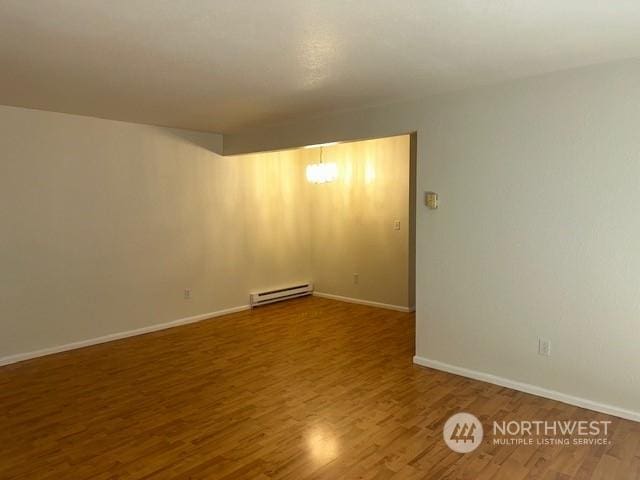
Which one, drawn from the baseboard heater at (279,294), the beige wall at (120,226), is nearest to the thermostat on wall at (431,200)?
the beige wall at (120,226)

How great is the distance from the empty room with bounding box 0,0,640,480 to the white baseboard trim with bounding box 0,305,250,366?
0.09ft

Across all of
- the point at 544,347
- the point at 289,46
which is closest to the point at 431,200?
the point at 544,347

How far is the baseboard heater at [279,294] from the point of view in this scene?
609 centimetres

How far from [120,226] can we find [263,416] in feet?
9.31

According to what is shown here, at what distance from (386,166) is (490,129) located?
256 centimetres

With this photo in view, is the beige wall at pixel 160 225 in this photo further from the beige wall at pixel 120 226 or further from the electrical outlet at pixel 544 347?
the electrical outlet at pixel 544 347

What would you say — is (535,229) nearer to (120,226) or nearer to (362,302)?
(362,302)

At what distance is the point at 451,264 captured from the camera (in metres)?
3.63

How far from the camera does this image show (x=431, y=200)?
368 centimetres

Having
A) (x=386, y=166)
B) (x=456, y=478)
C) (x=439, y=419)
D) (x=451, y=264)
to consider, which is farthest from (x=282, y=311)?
(x=456, y=478)

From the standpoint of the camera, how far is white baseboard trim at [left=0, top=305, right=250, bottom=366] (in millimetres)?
4062

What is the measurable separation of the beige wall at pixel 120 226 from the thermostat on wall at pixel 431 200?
2918 mm

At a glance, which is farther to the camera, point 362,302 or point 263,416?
point 362,302

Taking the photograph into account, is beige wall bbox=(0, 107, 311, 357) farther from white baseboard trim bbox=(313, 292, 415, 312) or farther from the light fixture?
white baseboard trim bbox=(313, 292, 415, 312)
